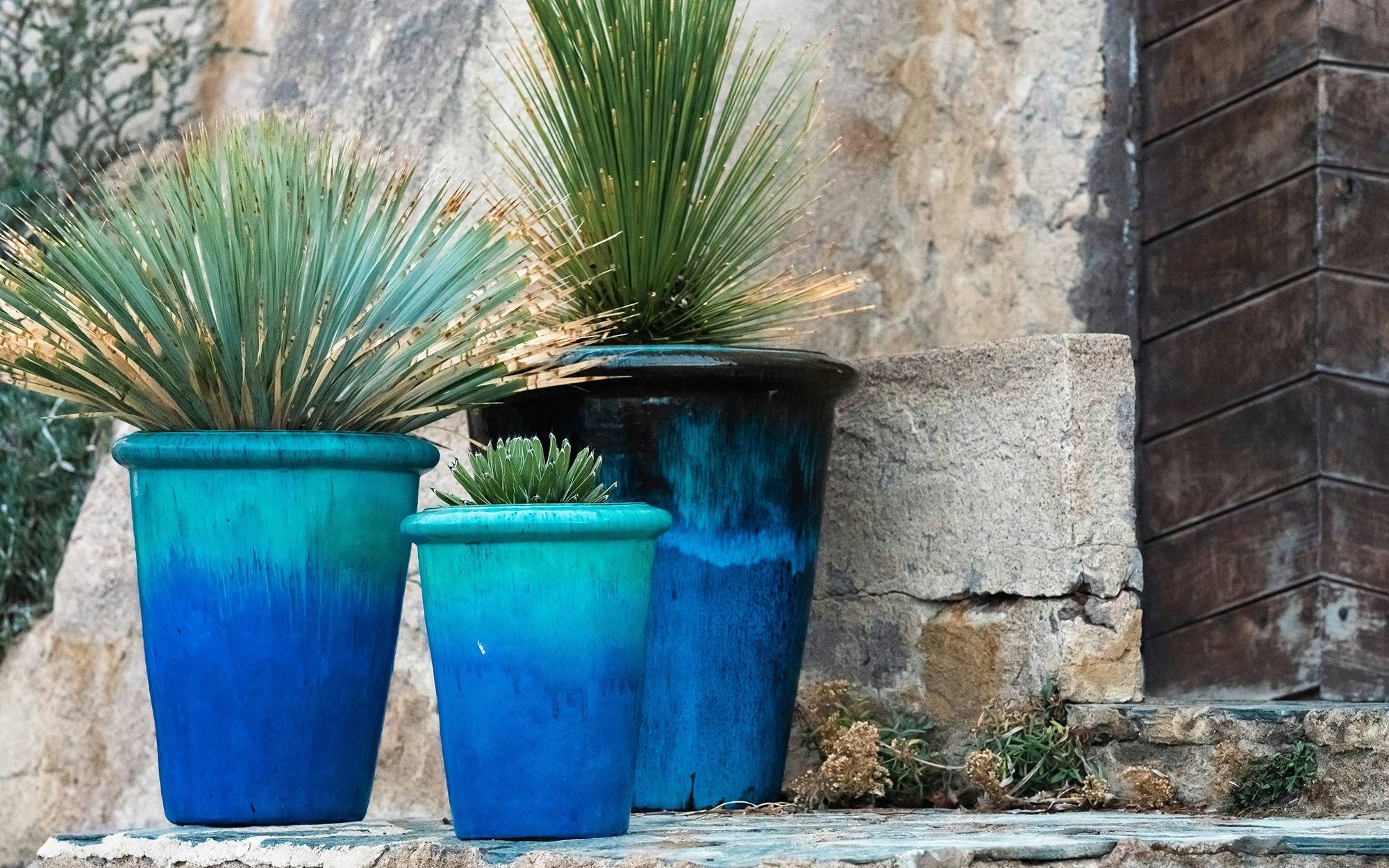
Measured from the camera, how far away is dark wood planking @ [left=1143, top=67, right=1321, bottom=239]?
104 inches

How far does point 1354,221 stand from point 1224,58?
379mm

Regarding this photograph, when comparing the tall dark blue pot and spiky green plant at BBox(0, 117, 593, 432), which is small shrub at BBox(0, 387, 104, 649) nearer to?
spiky green plant at BBox(0, 117, 593, 432)

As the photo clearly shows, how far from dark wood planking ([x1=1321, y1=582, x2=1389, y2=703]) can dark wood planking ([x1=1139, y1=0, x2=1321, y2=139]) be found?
0.87 meters

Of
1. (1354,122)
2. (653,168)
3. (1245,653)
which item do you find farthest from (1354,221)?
(653,168)

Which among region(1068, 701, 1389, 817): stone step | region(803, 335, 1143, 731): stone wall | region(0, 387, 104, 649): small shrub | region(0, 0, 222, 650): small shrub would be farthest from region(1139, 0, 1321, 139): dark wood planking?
region(0, 387, 104, 649): small shrub

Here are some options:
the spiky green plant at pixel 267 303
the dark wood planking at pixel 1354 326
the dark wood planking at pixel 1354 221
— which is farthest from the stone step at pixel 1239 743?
the spiky green plant at pixel 267 303

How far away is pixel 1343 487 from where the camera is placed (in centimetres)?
256

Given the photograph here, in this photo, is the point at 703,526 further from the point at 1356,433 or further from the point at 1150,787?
the point at 1356,433

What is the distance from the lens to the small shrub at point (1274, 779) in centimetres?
214

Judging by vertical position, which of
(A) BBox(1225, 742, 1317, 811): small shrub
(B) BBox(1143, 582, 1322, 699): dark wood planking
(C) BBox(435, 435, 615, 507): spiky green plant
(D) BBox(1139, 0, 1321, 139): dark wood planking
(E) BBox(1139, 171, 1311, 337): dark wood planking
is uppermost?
(D) BBox(1139, 0, 1321, 139): dark wood planking

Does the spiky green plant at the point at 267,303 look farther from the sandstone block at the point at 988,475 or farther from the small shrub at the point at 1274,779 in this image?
the small shrub at the point at 1274,779

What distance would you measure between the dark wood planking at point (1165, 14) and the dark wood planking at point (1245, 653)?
3.37 feet

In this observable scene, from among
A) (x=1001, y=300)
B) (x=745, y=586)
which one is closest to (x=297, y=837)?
(x=745, y=586)

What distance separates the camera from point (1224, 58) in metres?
2.75
